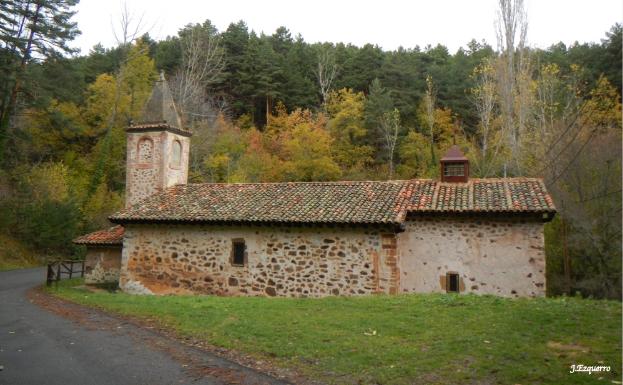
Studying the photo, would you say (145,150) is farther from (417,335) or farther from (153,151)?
(417,335)

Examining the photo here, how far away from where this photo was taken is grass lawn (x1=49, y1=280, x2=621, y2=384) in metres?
6.02

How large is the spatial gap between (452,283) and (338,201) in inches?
171

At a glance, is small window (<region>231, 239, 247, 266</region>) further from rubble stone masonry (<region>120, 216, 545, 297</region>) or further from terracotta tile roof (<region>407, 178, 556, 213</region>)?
terracotta tile roof (<region>407, 178, 556, 213</region>)

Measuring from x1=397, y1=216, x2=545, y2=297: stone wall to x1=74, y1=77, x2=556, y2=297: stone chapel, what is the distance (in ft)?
0.09

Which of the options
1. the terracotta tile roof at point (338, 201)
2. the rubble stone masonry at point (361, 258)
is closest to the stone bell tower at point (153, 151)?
the terracotta tile roof at point (338, 201)

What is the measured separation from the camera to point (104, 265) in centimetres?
1727

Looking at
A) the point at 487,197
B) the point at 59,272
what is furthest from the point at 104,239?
the point at 487,197

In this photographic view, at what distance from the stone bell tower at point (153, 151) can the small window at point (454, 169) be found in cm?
1121

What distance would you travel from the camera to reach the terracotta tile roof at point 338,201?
12.7 meters

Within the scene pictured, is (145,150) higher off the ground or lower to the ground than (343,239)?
higher

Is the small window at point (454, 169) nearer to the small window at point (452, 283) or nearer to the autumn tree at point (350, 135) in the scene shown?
the small window at point (452, 283)

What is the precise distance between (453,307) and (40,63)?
93.0ft

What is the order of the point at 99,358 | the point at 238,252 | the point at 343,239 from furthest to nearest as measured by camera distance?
1. the point at 238,252
2. the point at 343,239
3. the point at 99,358

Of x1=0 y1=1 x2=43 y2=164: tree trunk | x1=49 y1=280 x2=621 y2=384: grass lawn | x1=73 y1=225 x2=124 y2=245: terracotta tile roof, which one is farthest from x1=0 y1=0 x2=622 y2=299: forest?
x1=73 y1=225 x2=124 y2=245: terracotta tile roof
